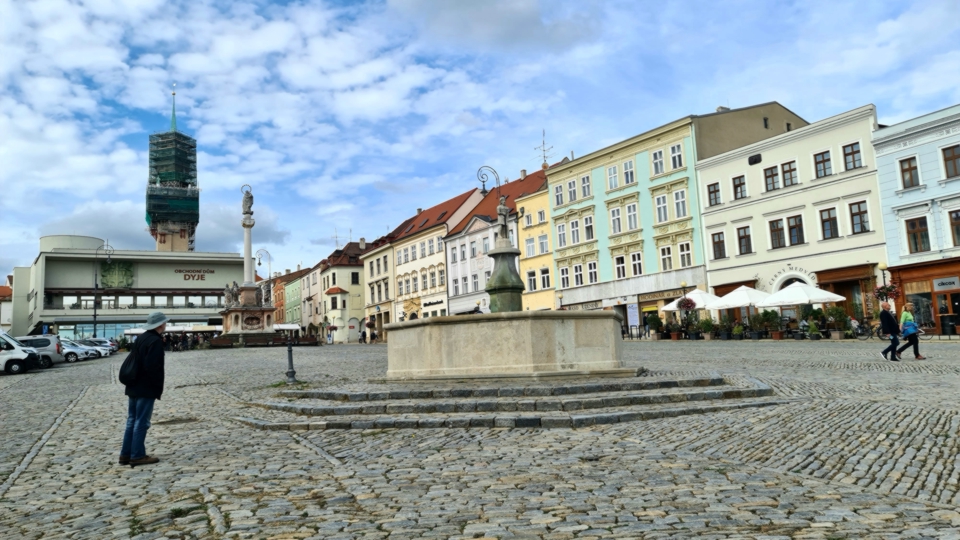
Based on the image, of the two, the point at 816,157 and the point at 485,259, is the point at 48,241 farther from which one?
the point at 816,157

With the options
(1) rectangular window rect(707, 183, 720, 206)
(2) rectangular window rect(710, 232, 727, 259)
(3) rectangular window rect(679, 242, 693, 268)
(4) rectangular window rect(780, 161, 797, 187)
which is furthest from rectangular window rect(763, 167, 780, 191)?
(3) rectangular window rect(679, 242, 693, 268)

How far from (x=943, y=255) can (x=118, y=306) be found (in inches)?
3417

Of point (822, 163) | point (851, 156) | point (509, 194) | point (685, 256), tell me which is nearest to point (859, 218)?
point (851, 156)

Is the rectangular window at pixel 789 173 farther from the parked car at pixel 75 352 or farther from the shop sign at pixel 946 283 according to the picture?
the parked car at pixel 75 352

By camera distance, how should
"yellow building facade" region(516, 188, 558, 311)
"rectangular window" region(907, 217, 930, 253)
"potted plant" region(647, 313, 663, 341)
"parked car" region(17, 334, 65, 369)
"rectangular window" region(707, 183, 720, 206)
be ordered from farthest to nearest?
"yellow building facade" region(516, 188, 558, 311)
"rectangular window" region(707, 183, 720, 206)
"potted plant" region(647, 313, 663, 341)
"parked car" region(17, 334, 65, 369)
"rectangular window" region(907, 217, 930, 253)

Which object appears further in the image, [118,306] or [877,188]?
[118,306]

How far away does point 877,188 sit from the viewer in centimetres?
3288

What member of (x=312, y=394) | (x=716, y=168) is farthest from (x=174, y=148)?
(x=312, y=394)

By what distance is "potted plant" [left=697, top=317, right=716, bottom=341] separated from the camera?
35.2 meters

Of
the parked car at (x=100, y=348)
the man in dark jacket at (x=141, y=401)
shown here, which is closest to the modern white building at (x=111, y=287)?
the parked car at (x=100, y=348)

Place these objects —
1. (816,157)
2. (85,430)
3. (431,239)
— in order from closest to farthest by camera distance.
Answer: (85,430) < (816,157) < (431,239)

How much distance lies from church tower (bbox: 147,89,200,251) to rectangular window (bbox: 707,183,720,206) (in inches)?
3701

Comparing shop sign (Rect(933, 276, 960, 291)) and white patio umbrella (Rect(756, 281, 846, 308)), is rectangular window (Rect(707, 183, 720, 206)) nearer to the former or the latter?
white patio umbrella (Rect(756, 281, 846, 308))

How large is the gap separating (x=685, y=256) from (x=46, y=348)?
32137 millimetres
